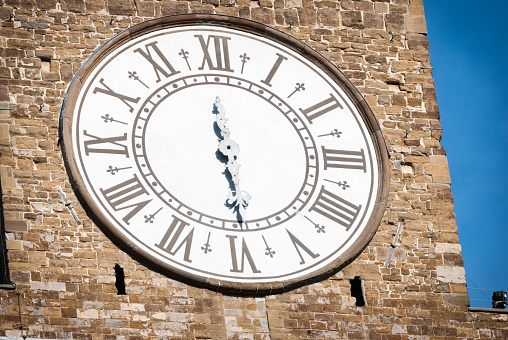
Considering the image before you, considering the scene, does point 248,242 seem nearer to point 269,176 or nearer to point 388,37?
point 269,176

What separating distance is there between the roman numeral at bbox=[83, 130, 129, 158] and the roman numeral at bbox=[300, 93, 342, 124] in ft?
6.91

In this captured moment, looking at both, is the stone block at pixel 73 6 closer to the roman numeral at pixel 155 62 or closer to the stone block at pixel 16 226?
the roman numeral at pixel 155 62

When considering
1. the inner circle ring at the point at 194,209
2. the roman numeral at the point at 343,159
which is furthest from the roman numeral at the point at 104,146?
the roman numeral at the point at 343,159

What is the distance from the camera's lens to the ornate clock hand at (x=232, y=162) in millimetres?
17575

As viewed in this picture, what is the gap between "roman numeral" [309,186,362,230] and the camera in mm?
17844

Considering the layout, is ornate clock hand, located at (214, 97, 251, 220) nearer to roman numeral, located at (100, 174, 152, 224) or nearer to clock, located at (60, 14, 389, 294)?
clock, located at (60, 14, 389, 294)

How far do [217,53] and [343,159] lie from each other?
1790 millimetres

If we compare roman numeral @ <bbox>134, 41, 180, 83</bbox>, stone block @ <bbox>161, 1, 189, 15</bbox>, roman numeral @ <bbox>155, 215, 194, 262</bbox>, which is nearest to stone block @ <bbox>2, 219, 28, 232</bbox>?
roman numeral @ <bbox>155, 215, 194, 262</bbox>

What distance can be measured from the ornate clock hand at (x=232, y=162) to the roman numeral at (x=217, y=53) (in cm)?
43

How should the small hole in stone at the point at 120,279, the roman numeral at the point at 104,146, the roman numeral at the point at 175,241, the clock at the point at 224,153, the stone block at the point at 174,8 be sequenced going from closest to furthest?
the small hole in stone at the point at 120,279 → the roman numeral at the point at 175,241 → the clock at the point at 224,153 → the roman numeral at the point at 104,146 → the stone block at the point at 174,8

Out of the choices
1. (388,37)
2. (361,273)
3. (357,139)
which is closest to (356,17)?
(388,37)

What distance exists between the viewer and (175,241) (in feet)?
56.2

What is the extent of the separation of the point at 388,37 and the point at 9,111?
443cm

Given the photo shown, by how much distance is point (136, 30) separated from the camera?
1845 cm
